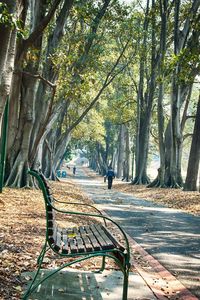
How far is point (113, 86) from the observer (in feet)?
159

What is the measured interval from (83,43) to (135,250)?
17.5 meters

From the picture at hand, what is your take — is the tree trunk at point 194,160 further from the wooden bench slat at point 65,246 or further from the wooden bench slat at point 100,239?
the wooden bench slat at point 65,246

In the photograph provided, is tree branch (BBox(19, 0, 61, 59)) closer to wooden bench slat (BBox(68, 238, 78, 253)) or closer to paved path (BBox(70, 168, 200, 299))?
paved path (BBox(70, 168, 200, 299))

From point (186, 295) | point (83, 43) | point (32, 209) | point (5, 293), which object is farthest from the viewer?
point (83, 43)

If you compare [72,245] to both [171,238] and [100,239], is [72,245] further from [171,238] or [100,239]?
[171,238]

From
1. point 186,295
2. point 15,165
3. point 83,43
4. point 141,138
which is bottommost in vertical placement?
point 186,295

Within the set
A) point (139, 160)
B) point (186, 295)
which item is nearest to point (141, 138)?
point (139, 160)

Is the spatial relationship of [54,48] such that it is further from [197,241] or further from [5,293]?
[5,293]

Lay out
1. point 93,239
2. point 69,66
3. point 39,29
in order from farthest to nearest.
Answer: point 69,66, point 39,29, point 93,239

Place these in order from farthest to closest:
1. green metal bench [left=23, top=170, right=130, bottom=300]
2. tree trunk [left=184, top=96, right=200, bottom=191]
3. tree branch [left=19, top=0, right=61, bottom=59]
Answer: tree trunk [left=184, top=96, right=200, bottom=191] < tree branch [left=19, top=0, right=61, bottom=59] < green metal bench [left=23, top=170, right=130, bottom=300]

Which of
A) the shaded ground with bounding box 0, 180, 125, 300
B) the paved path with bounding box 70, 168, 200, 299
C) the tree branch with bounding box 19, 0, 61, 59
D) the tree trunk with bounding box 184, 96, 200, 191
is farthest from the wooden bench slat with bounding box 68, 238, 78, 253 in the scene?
the tree trunk with bounding box 184, 96, 200, 191

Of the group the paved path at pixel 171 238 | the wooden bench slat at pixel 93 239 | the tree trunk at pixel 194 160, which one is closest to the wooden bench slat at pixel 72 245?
the wooden bench slat at pixel 93 239

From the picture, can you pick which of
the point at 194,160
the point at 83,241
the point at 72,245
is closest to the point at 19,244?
the point at 83,241

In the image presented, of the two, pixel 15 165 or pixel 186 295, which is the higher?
pixel 15 165
